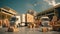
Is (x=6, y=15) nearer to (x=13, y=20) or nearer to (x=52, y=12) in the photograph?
(x=13, y=20)

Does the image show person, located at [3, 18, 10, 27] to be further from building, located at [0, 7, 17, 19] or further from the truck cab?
the truck cab

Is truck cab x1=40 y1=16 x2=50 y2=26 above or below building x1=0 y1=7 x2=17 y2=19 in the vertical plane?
below

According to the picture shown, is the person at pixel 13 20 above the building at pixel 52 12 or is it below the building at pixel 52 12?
below

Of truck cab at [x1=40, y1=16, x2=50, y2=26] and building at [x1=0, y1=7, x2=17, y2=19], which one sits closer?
truck cab at [x1=40, y1=16, x2=50, y2=26]

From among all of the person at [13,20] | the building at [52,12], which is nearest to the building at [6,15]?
the person at [13,20]

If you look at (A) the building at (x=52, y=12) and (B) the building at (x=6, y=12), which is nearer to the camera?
(A) the building at (x=52, y=12)

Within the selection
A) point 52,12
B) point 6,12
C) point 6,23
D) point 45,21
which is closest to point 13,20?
point 6,23

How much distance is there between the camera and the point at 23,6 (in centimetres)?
708

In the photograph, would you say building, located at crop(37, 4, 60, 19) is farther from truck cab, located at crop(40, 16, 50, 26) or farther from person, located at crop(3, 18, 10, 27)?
person, located at crop(3, 18, 10, 27)

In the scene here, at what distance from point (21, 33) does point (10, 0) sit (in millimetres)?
1514

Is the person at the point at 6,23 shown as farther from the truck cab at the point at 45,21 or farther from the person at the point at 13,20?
the truck cab at the point at 45,21

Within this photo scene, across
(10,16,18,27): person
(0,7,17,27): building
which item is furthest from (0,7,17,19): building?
(10,16,18,27): person

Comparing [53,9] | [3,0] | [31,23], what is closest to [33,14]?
[31,23]

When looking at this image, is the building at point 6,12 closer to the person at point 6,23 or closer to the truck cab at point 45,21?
the person at point 6,23
